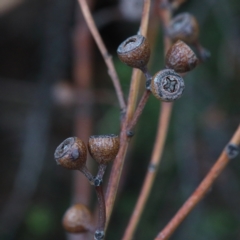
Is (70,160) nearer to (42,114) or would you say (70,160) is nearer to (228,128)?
Result: (42,114)

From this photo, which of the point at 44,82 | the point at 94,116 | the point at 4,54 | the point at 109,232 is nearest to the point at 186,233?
the point at 109,232

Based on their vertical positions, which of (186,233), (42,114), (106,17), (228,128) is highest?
(106,17)

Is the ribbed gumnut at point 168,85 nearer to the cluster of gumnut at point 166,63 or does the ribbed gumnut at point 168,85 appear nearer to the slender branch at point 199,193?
the cluster of gumnut at point 166,63

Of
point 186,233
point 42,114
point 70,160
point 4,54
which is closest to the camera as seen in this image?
point 70,160

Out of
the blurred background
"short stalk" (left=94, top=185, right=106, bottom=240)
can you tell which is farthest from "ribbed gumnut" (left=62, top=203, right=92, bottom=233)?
the blurred background

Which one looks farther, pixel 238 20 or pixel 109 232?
pixel 109 232

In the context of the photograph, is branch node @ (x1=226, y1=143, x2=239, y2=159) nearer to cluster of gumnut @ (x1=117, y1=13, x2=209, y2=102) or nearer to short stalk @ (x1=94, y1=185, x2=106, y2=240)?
cluster of gumnut @ (x1=117, y1=13, x2=209, y2=102)

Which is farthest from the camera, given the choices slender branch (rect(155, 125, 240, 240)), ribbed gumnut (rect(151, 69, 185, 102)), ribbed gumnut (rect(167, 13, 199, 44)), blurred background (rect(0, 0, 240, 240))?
blurred background (rect(0, 0, 240, 240))

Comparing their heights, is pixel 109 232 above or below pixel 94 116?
below
